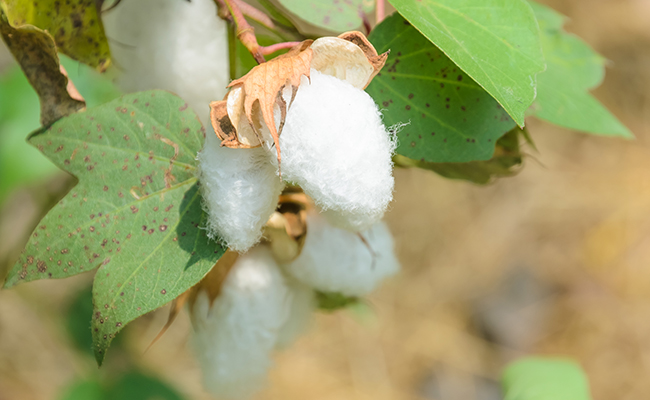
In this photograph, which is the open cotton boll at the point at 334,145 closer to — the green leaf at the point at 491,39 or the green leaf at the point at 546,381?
the green leaf at the point at 491,39

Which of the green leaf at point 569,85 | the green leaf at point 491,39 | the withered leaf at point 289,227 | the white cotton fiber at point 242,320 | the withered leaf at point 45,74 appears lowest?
the white cotton fiber at point 242,320

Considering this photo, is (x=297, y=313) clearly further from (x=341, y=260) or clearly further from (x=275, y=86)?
(x=275, y=86)

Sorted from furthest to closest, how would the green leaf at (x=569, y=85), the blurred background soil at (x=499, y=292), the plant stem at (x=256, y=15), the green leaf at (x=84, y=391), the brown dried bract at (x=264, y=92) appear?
1. the blurred background soil at (x=499, y=292)
2. the green leaf at (x=84, y=391)
3. the green leaf at (x=569, y=85)
4. the plant stem at (x=256, y=15)
5. the brown dried bract at (x=264, y=92)

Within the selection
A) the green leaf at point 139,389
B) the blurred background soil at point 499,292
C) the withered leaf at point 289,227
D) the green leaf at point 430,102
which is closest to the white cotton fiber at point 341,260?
the withered leaf at point 289,227

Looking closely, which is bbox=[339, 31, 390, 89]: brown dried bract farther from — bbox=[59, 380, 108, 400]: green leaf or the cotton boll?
bbox=[59, 380, 108, 400]: green leaf

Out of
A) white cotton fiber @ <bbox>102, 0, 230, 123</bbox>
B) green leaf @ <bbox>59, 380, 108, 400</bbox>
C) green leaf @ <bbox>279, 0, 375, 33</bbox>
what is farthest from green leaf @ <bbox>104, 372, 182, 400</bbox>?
green leaf @ <bbox>279, 0, 375, 33</bbox>

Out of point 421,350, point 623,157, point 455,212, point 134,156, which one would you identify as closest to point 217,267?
point 134,156

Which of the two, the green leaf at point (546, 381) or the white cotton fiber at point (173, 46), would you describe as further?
the green leaf at point (546, 381)
